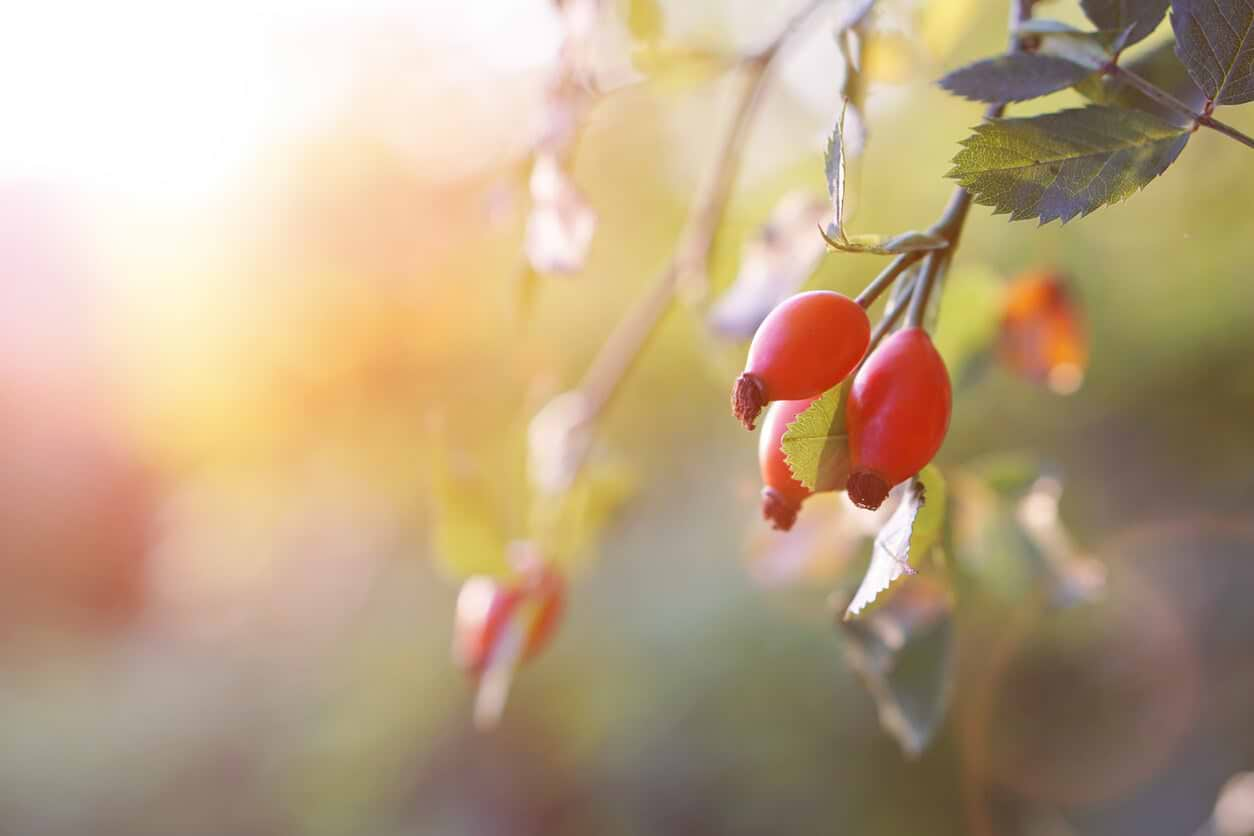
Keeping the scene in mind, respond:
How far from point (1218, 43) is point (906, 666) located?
1.43 feet

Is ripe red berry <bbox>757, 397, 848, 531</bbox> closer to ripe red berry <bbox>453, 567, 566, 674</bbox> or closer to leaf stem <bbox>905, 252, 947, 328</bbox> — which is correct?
leaf stem <bbox>905, 252, 947, 328</bbox>

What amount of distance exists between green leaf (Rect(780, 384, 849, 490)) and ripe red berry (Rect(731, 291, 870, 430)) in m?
0.01

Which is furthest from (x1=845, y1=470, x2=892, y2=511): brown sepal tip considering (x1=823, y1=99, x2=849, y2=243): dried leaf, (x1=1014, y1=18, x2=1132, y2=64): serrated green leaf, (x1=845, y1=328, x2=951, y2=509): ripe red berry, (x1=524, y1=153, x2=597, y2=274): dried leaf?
(x1=524, y1=153, x2=597, y2=274): dried leaf

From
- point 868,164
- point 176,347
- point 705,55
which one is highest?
point 705,55

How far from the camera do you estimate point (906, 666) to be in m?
0.68

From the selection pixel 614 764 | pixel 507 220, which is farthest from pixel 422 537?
pixel 507 220

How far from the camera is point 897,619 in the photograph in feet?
2.33

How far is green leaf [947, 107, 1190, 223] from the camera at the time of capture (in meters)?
0.41

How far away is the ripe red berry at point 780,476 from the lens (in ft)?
1.48

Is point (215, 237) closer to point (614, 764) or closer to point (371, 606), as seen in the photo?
point (371, 606)

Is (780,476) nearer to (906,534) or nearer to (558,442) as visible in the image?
(906,534)

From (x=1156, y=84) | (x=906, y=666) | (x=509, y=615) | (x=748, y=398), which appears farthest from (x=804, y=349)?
(x=509, y=615)

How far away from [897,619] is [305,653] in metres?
3.43

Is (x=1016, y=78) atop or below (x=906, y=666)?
atop
